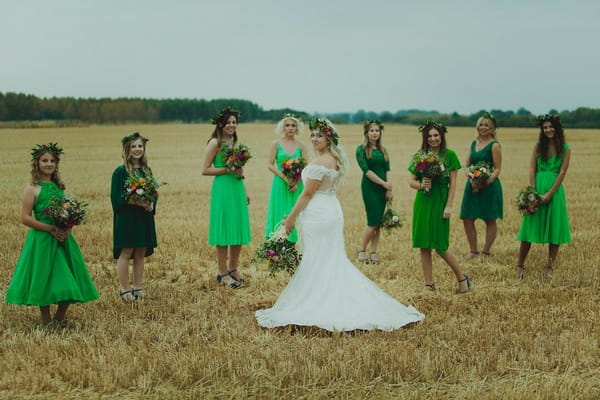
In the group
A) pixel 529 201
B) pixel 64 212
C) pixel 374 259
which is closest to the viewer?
pixel 64 212

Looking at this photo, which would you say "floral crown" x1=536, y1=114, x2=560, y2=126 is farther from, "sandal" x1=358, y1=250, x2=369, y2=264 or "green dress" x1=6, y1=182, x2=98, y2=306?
"green dress" x1=6, y1=182, x2=98, y2=306

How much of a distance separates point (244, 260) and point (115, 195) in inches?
140

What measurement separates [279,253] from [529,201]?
4.60 m

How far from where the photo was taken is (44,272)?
7297 millimetres

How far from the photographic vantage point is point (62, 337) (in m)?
7.01

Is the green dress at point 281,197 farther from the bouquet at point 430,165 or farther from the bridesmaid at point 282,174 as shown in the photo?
the bouquet at point 430,165

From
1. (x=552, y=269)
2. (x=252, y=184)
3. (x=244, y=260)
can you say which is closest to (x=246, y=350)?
(x=244, y=260)

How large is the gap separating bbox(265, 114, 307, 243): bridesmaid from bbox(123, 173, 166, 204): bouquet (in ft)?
7.47

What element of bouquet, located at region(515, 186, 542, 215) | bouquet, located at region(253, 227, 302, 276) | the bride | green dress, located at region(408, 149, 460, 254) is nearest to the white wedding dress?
the bride

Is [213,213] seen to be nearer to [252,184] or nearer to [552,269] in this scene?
[552,269]

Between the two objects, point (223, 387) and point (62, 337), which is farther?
point (62, 337)

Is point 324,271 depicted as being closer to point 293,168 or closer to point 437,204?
point 437,204

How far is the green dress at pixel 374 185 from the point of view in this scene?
36.0ft

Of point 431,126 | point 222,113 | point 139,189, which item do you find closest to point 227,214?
point 222,113
